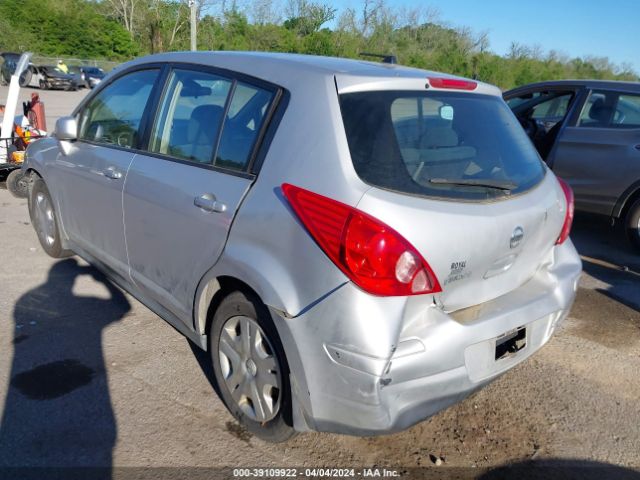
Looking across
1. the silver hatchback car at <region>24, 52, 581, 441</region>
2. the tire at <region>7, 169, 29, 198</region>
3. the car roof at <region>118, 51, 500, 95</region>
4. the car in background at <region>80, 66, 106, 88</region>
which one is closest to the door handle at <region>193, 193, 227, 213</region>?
the silver hatchback car at <region>24, 52, 581, 441</region>

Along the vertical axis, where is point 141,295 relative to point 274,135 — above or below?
below

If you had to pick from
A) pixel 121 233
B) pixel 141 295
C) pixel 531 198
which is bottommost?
pixel 141 295

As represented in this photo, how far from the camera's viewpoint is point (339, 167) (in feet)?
7.50

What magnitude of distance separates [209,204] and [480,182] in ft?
4.23

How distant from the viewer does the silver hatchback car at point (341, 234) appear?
219 centimetres

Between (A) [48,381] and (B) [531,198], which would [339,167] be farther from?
(A) [48,381]

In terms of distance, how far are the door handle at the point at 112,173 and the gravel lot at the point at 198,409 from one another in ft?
3.47

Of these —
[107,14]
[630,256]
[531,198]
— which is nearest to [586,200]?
[630,256]

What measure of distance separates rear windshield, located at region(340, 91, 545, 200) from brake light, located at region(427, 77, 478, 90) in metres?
0.04

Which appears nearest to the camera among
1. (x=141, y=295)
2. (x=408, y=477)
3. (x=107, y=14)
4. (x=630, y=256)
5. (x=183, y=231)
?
(x=408, y=477)

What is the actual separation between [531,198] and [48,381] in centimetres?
283

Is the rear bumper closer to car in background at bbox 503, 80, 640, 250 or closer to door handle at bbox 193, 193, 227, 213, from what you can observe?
door handle at bbox 193, 193, 227, 213

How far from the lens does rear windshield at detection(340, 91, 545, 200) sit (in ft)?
7.72

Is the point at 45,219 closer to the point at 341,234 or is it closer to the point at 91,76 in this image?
the point at 341,234
